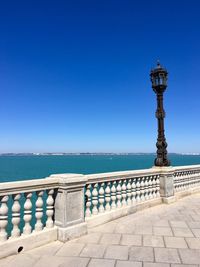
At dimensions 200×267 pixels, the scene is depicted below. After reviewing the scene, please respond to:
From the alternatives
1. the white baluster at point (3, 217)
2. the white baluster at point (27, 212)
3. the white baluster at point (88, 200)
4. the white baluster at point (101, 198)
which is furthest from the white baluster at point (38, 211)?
the white baluster at point (101, 198)

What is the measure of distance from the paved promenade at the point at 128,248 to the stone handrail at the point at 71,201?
0.22 metres

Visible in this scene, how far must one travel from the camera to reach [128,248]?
4.45 metres

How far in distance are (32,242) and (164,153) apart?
18.9 feet

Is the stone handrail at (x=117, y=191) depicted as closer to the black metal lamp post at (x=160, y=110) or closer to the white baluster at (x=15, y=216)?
the black metal lamp post at (x=160, y=110)

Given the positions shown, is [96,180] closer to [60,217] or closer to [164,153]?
[60,217]

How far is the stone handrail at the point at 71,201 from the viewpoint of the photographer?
4293 mm

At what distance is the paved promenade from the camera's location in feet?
12.7

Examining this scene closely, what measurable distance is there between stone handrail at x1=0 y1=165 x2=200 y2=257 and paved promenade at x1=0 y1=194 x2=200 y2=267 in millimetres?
221

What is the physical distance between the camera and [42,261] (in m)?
3.91

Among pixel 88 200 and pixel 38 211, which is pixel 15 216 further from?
pixel 88 200

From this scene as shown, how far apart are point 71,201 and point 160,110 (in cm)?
538

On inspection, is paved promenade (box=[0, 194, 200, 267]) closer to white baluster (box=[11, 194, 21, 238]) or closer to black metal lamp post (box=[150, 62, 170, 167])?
white baluster (box=[11, 194, 21, 238])

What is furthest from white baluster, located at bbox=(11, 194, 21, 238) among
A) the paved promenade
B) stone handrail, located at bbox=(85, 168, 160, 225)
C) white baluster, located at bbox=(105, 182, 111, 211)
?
white baluster, located at bbox=(105, 182, 111, 211)

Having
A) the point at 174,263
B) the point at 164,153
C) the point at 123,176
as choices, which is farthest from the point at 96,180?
the point at 164,153
